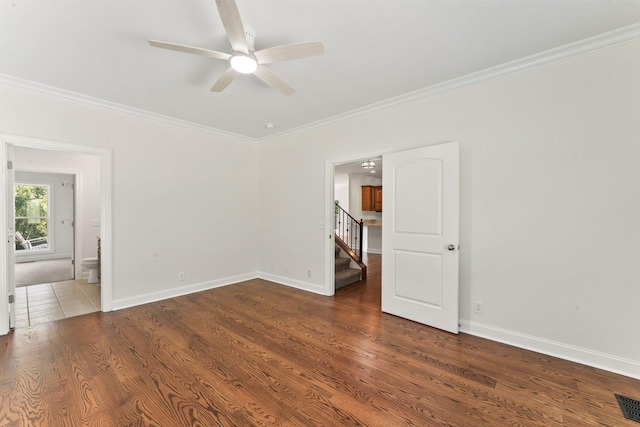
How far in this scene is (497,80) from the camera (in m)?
2.70

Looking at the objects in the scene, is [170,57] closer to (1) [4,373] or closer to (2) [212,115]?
(2) [212,115]

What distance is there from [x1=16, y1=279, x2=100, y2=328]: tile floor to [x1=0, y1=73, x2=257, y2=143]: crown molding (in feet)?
8.93

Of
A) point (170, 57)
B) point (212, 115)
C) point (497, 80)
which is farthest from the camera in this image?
point (212, 115)

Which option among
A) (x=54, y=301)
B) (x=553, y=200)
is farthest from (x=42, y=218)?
(x=553, y=200)

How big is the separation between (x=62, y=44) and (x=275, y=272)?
397 centimetres

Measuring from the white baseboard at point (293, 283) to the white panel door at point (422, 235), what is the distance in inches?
47.6

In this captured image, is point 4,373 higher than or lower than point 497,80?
lower

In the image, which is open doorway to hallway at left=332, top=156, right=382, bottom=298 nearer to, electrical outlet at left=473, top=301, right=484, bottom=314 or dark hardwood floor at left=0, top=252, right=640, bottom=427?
electrical outlet at left=473, top=301, right=484, bottom=314

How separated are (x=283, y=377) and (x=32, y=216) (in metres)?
8.83

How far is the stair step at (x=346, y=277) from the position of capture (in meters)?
4.60

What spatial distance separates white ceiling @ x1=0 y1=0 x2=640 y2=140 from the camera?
6.09 ft

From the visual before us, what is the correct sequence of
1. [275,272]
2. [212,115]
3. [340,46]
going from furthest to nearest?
[275,272] → [212,115] → [340,46]

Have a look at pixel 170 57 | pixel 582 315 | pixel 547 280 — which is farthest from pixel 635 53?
pixel 170 57

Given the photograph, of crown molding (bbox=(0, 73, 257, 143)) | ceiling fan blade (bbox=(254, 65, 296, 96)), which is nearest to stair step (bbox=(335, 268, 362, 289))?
ceiling fan blade (bbox=(254, 65, 296, 96))
